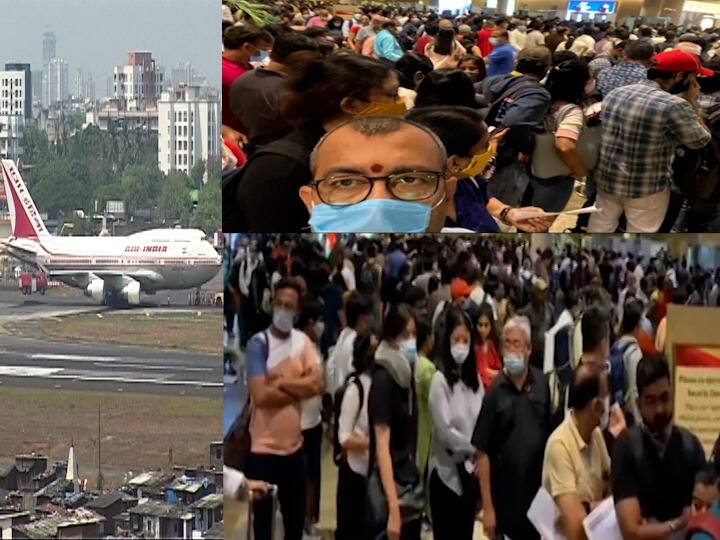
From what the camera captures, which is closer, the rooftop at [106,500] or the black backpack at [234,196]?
the black backpack at [234,196]

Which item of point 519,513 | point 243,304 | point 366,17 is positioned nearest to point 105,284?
point 243,304

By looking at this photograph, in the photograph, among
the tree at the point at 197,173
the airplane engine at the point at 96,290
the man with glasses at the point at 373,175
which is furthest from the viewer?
the airplane engine at the point at 96,290

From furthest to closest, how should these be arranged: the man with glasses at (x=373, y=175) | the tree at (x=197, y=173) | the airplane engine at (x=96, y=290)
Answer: the airplane engine at (x=96, y=290)
the tree at (x=197, y=173)
the man with glasses at (x=373, y=175)

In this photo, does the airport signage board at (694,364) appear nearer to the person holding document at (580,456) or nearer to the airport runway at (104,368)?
the person holding document at (580,456)

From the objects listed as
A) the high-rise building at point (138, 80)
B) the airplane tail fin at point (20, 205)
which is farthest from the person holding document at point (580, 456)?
the airplane tail fin at point (20, 205)

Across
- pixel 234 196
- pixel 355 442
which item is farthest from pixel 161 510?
pixel 234 196

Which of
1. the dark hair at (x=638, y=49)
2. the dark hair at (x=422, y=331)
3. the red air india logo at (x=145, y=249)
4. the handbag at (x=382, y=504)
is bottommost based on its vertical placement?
the handbag at (x=382, y=504)
